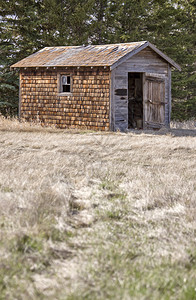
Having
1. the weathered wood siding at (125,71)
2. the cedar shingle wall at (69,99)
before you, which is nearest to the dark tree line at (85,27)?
the cedar shingle wall at (69,99)

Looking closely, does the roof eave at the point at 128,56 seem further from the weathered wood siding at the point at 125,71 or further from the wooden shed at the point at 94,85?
the weathered wood siding at the point at 125,71

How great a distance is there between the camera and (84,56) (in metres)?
17.0

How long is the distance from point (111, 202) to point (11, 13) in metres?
20.9

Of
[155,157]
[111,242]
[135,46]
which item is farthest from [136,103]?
[111,242]

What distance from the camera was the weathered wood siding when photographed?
1622cm

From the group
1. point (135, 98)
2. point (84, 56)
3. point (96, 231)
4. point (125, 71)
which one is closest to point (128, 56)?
point (125, 71)

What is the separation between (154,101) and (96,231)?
558 inches

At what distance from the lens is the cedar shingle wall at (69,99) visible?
1616 centimetres

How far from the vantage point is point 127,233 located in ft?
13.6

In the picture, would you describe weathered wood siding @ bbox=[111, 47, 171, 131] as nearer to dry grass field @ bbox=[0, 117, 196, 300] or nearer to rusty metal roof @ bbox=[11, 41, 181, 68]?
rusty metal roof @ bbox=[11, 41, 181, 68]

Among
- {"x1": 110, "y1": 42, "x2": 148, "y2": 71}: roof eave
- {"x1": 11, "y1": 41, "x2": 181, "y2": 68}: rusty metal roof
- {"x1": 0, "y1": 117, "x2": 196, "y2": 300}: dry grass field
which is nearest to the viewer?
{"x1": 0, "y1": 117, "x2": 196, "y2": 300}: dry grass field

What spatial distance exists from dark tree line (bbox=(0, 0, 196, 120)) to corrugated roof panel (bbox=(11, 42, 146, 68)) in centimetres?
414

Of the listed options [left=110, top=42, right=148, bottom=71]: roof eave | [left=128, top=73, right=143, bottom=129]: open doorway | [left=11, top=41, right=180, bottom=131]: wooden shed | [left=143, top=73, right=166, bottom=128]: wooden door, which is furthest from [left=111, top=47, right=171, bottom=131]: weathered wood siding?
[left=128, top=73, right=143, bottom=129]: open doorway

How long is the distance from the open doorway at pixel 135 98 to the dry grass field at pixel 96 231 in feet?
38.6
